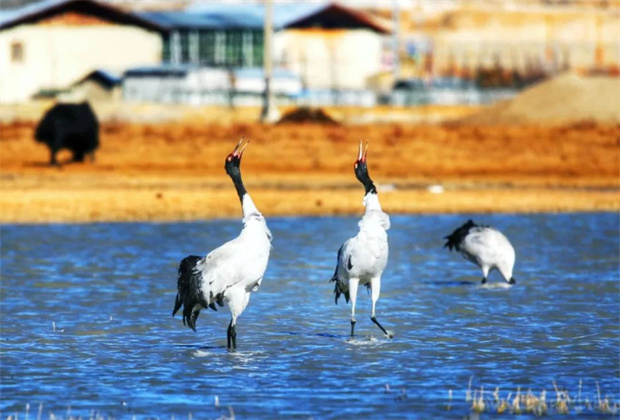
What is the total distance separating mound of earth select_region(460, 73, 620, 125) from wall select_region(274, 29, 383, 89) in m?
31.9

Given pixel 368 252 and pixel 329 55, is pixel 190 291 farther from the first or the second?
pixel 329 55

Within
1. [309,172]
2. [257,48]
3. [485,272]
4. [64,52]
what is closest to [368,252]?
[485,272]

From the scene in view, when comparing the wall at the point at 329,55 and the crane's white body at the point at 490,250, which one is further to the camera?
the wall at the point at 329,55

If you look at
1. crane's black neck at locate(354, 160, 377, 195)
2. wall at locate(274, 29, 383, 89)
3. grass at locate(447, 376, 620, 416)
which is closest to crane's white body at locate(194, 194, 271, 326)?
crane's black neck at locate(354, 160, 377, 195)

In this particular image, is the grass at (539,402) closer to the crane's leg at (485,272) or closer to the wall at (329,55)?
the crane's leg at (485,272)

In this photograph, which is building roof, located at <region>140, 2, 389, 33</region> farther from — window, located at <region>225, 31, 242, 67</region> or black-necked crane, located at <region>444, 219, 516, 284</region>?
black-necked crane, located at <region>444, 219, 516, 284</region>

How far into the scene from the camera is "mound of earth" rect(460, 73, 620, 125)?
50625 millimetres

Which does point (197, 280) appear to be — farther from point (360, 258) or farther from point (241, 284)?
point (360, 258)

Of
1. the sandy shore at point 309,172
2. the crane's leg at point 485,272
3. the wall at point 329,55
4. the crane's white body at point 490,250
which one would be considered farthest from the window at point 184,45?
the crane's white body at point 490,250

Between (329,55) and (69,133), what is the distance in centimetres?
5144

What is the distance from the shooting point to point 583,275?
19.3m

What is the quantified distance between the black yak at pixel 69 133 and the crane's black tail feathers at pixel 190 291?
23.6 meters

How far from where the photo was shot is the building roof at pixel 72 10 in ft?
256

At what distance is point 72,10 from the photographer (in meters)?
78.9
